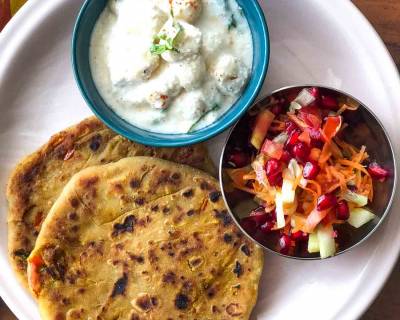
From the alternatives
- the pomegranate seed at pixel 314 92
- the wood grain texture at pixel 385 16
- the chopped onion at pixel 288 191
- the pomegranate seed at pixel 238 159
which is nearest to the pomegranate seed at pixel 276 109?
the pomegranate seed at pixel 314 92

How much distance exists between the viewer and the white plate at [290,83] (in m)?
3.42

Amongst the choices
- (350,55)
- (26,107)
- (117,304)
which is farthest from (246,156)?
(26,107)

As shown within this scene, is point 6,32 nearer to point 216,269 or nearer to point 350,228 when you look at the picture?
point 216,269

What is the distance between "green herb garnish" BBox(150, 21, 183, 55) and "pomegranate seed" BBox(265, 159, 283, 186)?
79cm

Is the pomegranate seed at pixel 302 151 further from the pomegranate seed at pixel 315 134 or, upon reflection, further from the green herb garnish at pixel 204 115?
the green herb garnish at pixel 204 115

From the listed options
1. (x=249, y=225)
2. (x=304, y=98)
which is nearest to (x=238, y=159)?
(x=249, y=225)

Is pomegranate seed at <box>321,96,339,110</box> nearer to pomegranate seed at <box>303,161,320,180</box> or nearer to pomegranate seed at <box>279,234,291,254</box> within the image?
pomegranate seed at <box>303,161,320,180</box>

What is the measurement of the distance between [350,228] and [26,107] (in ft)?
6.76

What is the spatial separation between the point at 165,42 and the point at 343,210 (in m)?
1.29

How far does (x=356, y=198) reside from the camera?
3.20m

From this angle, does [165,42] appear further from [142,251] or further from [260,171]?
[142,251]

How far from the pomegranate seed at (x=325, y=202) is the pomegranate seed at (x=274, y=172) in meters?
0.24

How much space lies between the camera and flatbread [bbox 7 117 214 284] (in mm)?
3443

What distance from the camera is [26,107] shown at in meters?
3.63
